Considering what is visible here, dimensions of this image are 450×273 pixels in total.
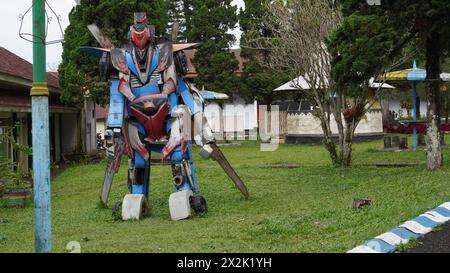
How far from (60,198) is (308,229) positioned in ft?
26.8

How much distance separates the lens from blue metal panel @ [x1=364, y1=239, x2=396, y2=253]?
5.56 metres

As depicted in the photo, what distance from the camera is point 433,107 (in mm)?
12859

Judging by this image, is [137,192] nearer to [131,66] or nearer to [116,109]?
[116,109]

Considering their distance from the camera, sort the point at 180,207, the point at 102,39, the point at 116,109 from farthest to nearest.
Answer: the point at 102,39 < the point at 116,109 < the point at 180,207

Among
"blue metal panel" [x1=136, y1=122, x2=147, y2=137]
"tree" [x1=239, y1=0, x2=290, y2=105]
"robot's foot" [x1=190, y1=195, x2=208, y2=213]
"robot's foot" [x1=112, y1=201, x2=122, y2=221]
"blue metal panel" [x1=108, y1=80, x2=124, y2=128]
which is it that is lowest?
"robot's foot" [x1=112, y1=201, x2=122, y2=221]

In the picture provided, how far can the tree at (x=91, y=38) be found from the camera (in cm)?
2211

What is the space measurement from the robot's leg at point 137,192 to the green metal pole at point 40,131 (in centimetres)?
459

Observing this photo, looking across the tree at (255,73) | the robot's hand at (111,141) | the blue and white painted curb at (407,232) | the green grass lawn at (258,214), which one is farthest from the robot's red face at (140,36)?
the tree at (255,73)

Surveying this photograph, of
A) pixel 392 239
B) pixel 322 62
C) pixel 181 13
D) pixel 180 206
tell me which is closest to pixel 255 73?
pixel 181 13

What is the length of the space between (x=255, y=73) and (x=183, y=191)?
894 inches

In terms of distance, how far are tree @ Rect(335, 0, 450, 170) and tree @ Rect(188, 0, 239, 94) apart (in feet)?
59.1

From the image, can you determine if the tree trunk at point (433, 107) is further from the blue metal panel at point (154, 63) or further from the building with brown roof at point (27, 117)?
the building with brown roof at point (27, 117)

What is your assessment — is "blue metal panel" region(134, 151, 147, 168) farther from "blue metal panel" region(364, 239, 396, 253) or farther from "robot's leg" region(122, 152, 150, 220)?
"blue metal panel" region(364, 239, 396, 253)

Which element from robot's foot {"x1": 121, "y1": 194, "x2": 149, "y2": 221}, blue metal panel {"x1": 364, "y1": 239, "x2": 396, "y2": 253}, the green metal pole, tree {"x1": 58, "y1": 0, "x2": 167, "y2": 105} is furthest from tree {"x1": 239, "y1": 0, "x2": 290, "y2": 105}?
the green metal pole
